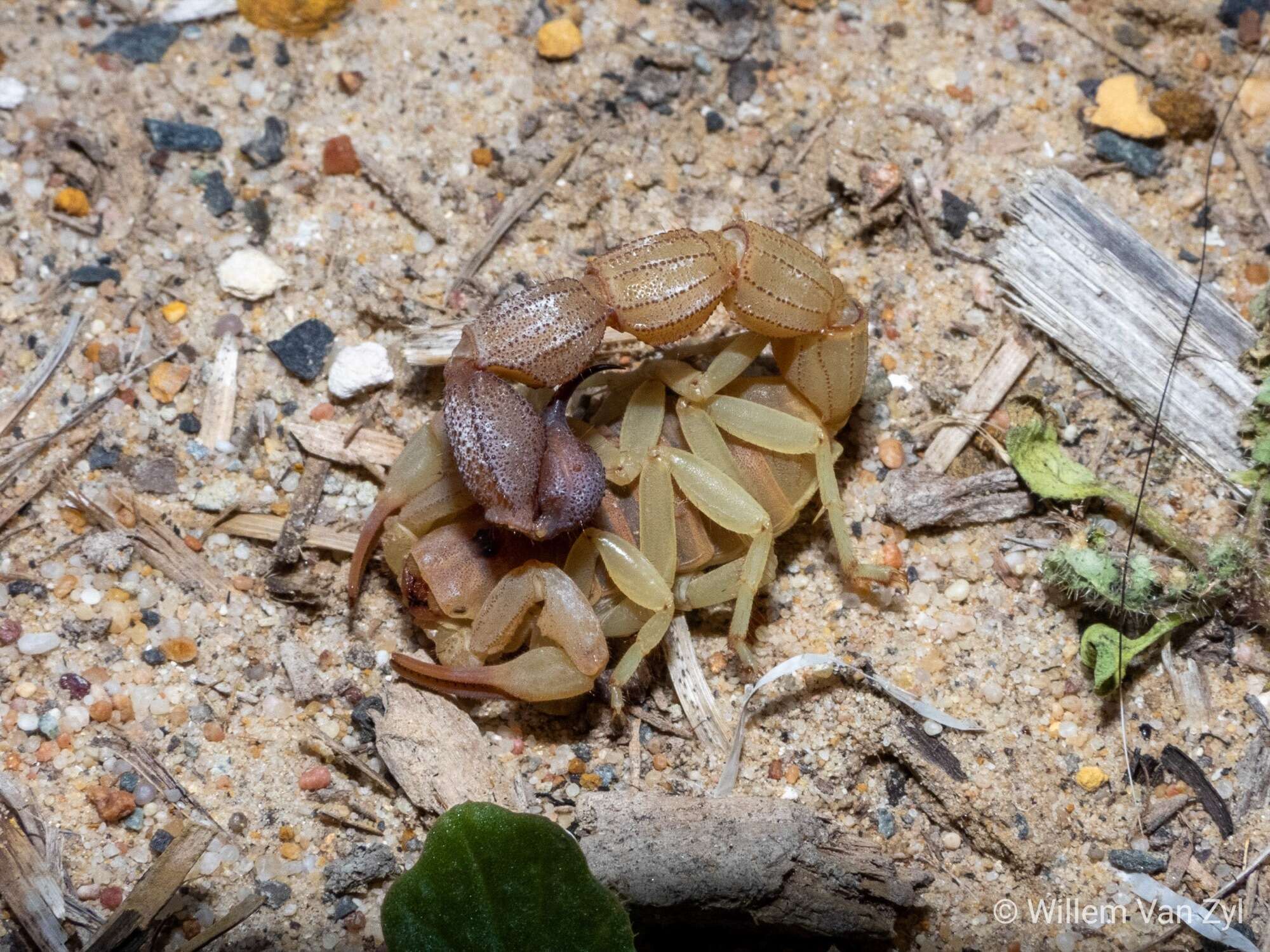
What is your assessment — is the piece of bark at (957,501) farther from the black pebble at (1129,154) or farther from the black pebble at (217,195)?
the black pebble at (217,195)

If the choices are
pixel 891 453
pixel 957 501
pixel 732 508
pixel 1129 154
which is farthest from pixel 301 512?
pixel 1129 154

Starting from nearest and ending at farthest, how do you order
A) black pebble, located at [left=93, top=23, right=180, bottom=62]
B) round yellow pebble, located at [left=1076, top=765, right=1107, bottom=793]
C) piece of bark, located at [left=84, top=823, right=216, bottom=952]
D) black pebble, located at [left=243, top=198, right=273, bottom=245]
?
piece of bark, located at [left=84, top=823, right=216, bottom=952] < round yellow pebble, located at [left=1076, top=765, right=1107, bottom=793] < black pebble, located at [left=243, top=198, right=273, bottom=245] < black pebble, located at [left=93, top=23, right=180, bottom=62]

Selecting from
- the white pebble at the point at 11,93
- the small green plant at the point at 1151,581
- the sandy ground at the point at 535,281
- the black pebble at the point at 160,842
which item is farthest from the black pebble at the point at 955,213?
the white pebble at the point at 11,93

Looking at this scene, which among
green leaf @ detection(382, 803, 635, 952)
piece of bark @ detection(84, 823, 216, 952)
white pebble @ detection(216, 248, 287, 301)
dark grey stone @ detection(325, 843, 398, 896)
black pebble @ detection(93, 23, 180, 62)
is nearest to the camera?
green leaf @ detection(382, 803, 635, 952)

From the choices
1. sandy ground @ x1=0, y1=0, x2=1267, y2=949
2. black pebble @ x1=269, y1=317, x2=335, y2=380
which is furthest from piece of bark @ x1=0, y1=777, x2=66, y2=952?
black pebble @ x1=269, y1=317, x2=335, y2=380

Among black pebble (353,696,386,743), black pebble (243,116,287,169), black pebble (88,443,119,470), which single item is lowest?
black pebble (353,696,386,743)

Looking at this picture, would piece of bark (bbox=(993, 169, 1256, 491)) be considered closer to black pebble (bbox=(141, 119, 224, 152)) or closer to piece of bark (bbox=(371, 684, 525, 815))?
piece of bark (bbox=(371, 684, 525, 815))
